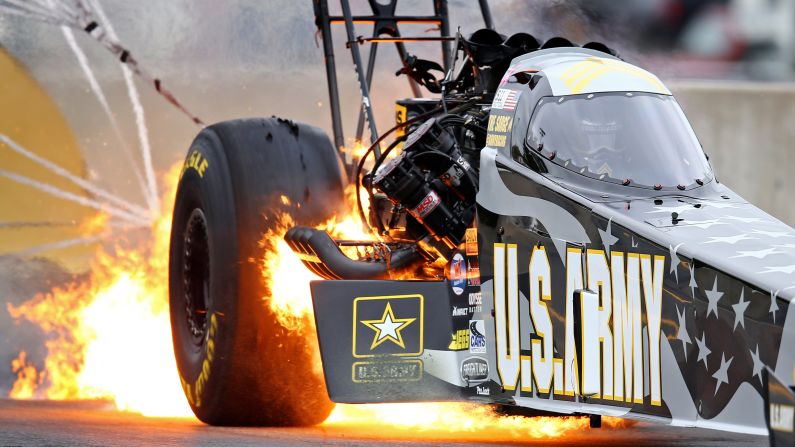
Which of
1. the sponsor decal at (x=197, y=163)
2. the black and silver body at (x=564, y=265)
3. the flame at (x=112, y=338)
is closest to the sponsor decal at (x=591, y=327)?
the black and silver body at (x=564, y=265)

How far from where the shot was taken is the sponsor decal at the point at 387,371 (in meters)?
7.64

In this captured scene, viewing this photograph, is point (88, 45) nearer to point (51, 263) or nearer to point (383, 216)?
point (51, 263)

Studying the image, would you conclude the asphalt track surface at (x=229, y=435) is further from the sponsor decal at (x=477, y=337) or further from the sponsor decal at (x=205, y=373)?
the sponsor decal at (x=477, y=337)

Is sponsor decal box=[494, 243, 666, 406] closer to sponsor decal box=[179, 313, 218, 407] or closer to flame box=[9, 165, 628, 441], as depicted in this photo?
flame box=[9, 165, 628, 441]

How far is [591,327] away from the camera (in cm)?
668

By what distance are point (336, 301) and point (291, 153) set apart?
1.27 meters

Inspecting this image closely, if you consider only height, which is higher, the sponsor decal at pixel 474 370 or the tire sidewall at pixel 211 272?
the tire sidewall at pixel 211 272

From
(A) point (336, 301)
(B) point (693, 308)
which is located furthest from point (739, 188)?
(B) point (693, 308)

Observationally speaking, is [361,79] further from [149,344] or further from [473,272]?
[149,344]

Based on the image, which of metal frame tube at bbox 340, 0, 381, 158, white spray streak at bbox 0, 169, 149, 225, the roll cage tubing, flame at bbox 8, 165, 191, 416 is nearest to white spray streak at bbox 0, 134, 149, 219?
white spray streak at bbox 0, 169, 149, 225

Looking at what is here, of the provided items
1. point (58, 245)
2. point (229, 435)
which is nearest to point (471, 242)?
point (229, 435)

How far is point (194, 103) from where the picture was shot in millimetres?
13906

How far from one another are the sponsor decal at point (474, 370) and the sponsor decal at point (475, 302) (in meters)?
0.24

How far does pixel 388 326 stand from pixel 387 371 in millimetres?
228
